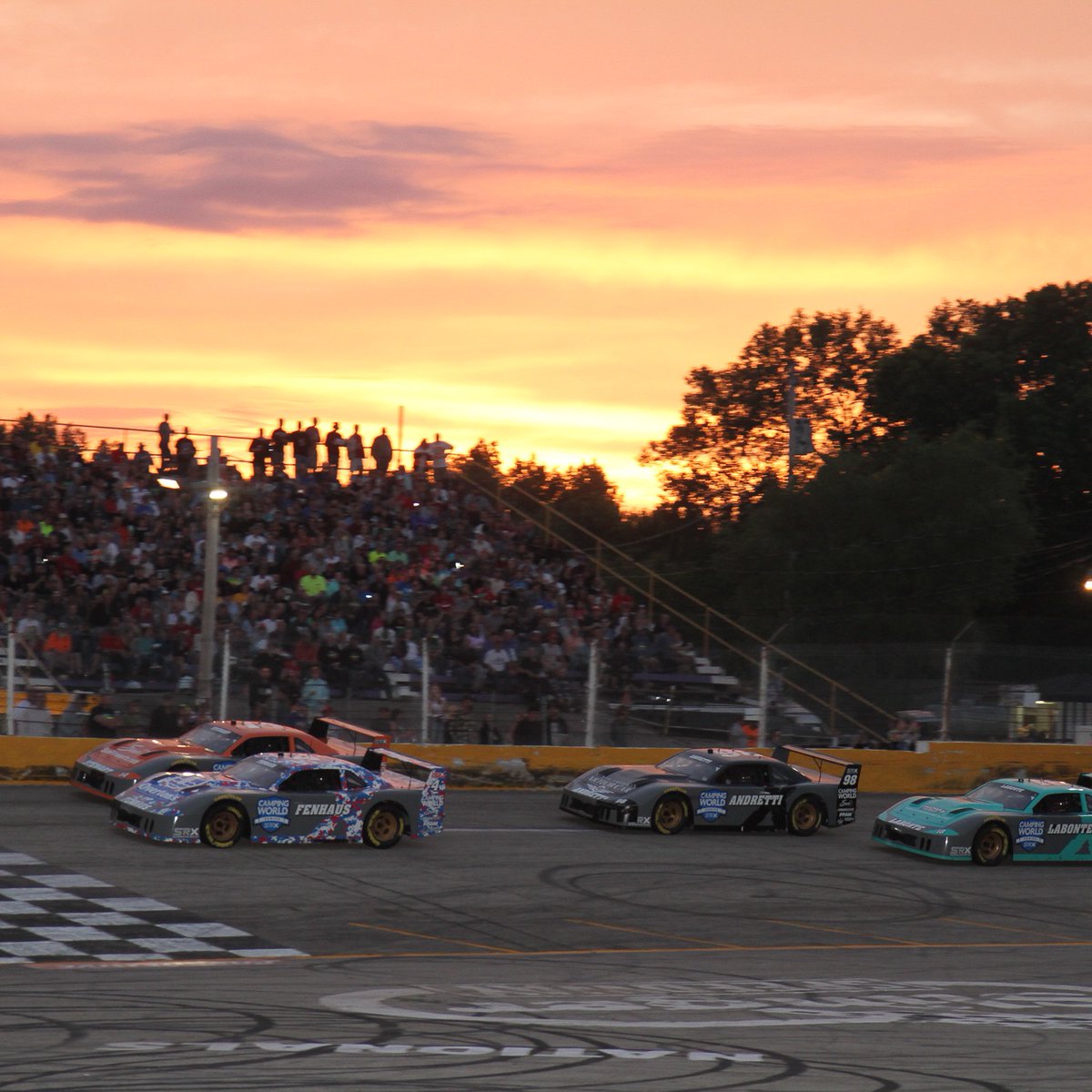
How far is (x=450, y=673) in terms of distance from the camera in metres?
24.9

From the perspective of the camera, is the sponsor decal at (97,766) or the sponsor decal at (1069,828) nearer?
the sponsor decal at (97,766)

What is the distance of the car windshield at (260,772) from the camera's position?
1905cm

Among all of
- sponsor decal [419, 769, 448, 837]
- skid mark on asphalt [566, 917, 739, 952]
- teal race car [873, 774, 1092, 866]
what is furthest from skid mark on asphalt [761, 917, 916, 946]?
teal race car [873, 774, 1092, 866]

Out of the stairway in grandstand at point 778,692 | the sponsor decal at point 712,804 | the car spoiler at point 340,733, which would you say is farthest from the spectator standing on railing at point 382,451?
the sponsor decal at point 712,804

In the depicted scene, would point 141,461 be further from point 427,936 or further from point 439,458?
point 427,936

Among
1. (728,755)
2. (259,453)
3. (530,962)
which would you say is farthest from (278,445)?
(530,962)

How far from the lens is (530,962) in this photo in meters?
14.3

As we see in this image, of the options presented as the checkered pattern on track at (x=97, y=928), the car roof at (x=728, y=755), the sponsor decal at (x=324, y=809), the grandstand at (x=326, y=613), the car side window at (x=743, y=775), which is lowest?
the checkered pattern on track at (x=97, y=928)

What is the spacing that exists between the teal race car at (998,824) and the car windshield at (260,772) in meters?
8.23

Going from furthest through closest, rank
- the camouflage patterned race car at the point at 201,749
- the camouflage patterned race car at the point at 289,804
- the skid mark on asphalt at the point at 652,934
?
1. the camouflage patterned race car at the point at 201,749
2. the camouflage patterned race car at the point at 289,804
3. the skid mark on asphalt at the point at 652,934

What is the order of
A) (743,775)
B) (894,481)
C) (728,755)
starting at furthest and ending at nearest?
(894,481) → (728,755) → (743,775)

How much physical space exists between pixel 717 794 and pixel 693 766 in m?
0.54

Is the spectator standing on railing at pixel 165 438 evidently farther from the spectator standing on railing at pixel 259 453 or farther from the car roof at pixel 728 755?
the car roof at pixel 728 755

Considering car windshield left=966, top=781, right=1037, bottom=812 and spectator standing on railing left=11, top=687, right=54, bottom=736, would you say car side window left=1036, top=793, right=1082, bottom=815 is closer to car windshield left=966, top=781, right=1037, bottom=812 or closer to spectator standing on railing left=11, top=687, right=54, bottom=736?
Answer: car windshield left=966, top=781, right=1037, bottom=812
